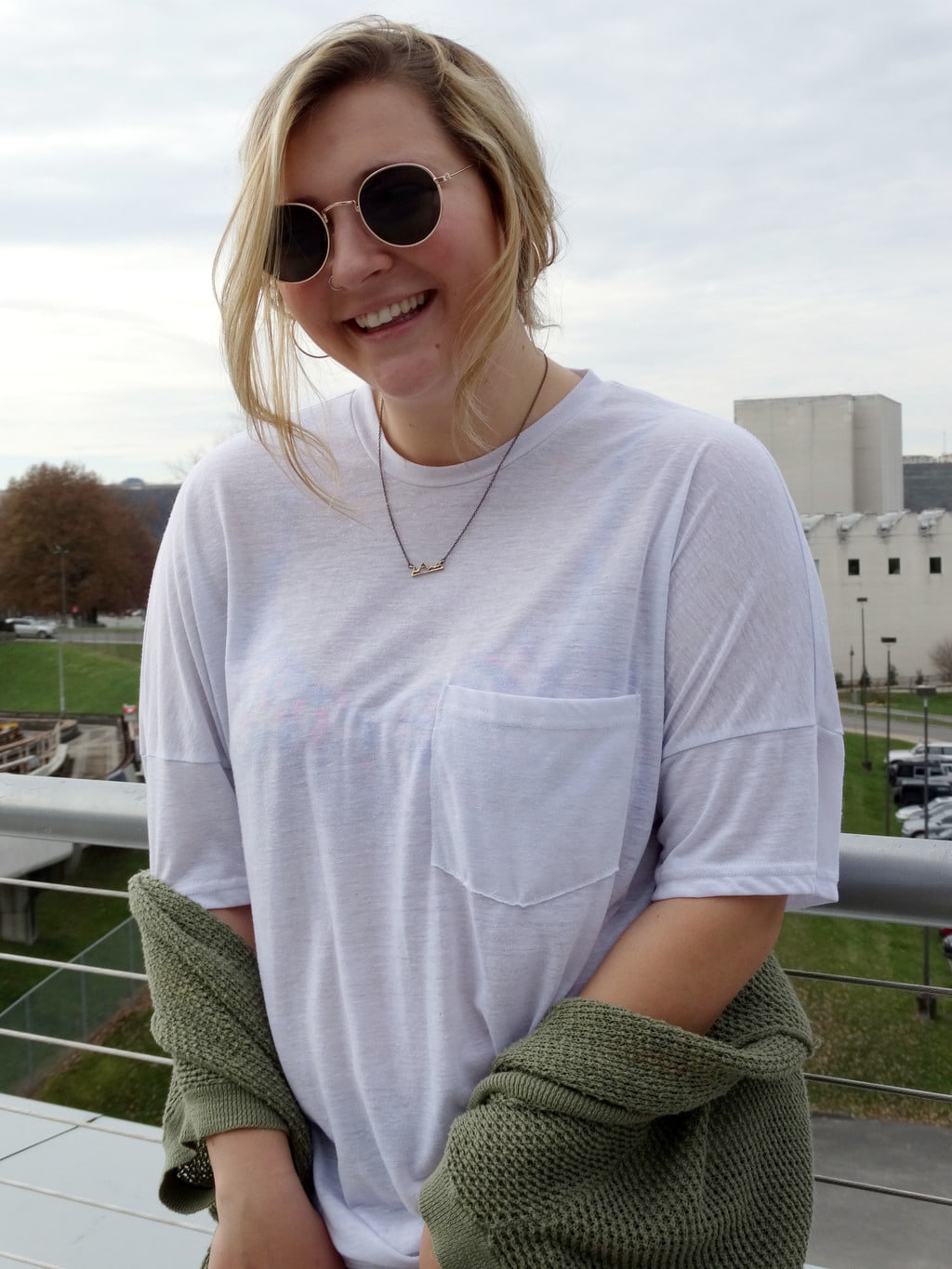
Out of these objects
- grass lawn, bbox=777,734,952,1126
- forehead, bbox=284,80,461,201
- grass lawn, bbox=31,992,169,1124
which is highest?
forehead, bbox=284,80,461,201

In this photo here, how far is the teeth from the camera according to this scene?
1017 millimetres

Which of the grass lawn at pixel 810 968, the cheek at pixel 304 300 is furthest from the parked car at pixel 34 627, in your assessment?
the cheek at pixel 304 300

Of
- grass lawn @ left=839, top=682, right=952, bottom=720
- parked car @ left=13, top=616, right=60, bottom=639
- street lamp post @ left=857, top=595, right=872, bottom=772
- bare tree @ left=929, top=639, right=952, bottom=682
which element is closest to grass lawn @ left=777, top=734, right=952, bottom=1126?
street lamp post @ left=857, top=595, right=872, bottom=772

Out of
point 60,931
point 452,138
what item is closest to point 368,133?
point 452,138

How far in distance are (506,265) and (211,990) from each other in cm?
70

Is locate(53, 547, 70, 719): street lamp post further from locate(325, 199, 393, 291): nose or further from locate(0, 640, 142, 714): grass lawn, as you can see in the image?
locate(325, 199, 393, 291): nose

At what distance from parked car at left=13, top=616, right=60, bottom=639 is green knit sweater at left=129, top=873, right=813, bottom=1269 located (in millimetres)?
28116

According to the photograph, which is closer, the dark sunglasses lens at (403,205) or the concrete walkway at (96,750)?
the dark sunglasses lens at (403,205)

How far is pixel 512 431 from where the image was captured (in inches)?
42.1

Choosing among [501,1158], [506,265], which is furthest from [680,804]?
[506,265]

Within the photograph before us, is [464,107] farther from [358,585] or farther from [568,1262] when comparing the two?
[568,1262]

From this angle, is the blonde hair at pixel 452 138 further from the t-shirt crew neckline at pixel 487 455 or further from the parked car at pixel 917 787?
the parked car at pixel 917 787

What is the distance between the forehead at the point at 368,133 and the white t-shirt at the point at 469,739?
246mm

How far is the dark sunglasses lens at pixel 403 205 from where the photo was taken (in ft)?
3.20
